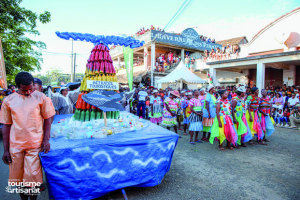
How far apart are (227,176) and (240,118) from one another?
2.33 meters

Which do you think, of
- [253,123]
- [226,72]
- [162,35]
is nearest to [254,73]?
[226,72]

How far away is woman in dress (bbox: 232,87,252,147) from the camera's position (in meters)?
5.39

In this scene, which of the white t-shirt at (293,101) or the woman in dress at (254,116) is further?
the white t-shirt at (293,101)

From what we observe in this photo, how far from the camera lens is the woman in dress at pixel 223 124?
514 cm

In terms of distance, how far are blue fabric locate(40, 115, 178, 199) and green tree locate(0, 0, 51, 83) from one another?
9461 millimetres

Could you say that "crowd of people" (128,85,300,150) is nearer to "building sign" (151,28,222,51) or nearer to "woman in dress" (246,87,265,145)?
"woman in dress" (246,87,265,145)

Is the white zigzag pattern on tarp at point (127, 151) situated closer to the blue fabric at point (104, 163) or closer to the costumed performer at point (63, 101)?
the blue fabric at point (104, 163)

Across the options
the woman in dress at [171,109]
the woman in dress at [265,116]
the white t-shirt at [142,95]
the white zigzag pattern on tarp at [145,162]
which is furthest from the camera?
the white t-shirt at [142,95]

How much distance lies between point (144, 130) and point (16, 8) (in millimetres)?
10152

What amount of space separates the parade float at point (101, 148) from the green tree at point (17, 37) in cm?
822

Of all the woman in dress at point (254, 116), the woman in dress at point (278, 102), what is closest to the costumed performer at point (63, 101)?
the woman in dress at point (254, 116)

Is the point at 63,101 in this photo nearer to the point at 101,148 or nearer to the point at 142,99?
the point at 101,148

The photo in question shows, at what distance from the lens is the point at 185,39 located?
21.2 metres

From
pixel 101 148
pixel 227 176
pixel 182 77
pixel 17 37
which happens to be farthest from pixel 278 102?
pixel 17 37
